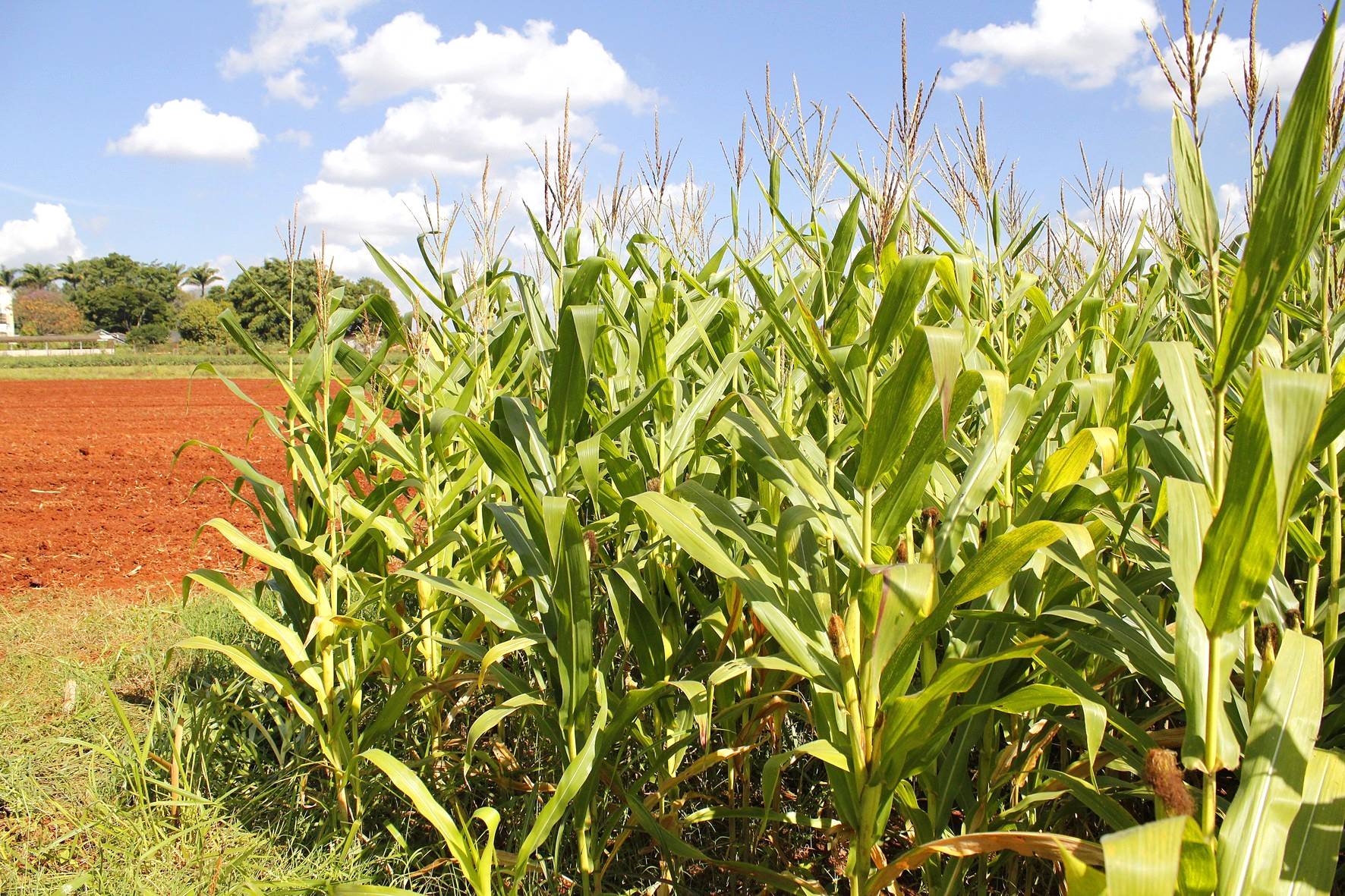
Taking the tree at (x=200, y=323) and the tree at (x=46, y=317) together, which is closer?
the tree at (x=200, y=323)

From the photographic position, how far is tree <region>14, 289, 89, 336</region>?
61469mm

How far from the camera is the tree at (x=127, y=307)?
189ft

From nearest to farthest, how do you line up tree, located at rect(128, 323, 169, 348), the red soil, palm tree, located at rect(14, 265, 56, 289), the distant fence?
the red soil
the distant fence
tree, located at rect(128, 323, 169, 348)
palm tree, located at rect(14, 265, 56, 289)

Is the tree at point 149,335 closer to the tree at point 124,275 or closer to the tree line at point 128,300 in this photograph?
the tree line at point 128,300

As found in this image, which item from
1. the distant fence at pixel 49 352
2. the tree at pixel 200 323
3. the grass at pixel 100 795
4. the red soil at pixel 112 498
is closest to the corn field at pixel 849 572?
the grass at pixel 100 795

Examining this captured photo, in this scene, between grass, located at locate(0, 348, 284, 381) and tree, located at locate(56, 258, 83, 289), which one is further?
tree, located at locate(56, 258, 83, 289)

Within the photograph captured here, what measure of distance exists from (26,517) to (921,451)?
7268 mm

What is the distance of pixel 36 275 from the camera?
75.2 meters

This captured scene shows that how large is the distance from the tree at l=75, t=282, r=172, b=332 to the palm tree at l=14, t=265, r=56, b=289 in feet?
71.3

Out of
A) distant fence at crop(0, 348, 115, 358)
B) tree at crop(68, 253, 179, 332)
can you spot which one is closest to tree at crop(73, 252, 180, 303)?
tree at crop(68, 253, 179, 332)

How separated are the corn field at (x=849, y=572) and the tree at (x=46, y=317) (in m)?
69.2

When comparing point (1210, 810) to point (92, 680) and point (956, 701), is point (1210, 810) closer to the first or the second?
point (956, 701)

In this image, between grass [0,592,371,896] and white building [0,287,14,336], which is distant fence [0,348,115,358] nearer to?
white building [0,287,14,336]

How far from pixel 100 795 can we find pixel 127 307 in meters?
67.3
